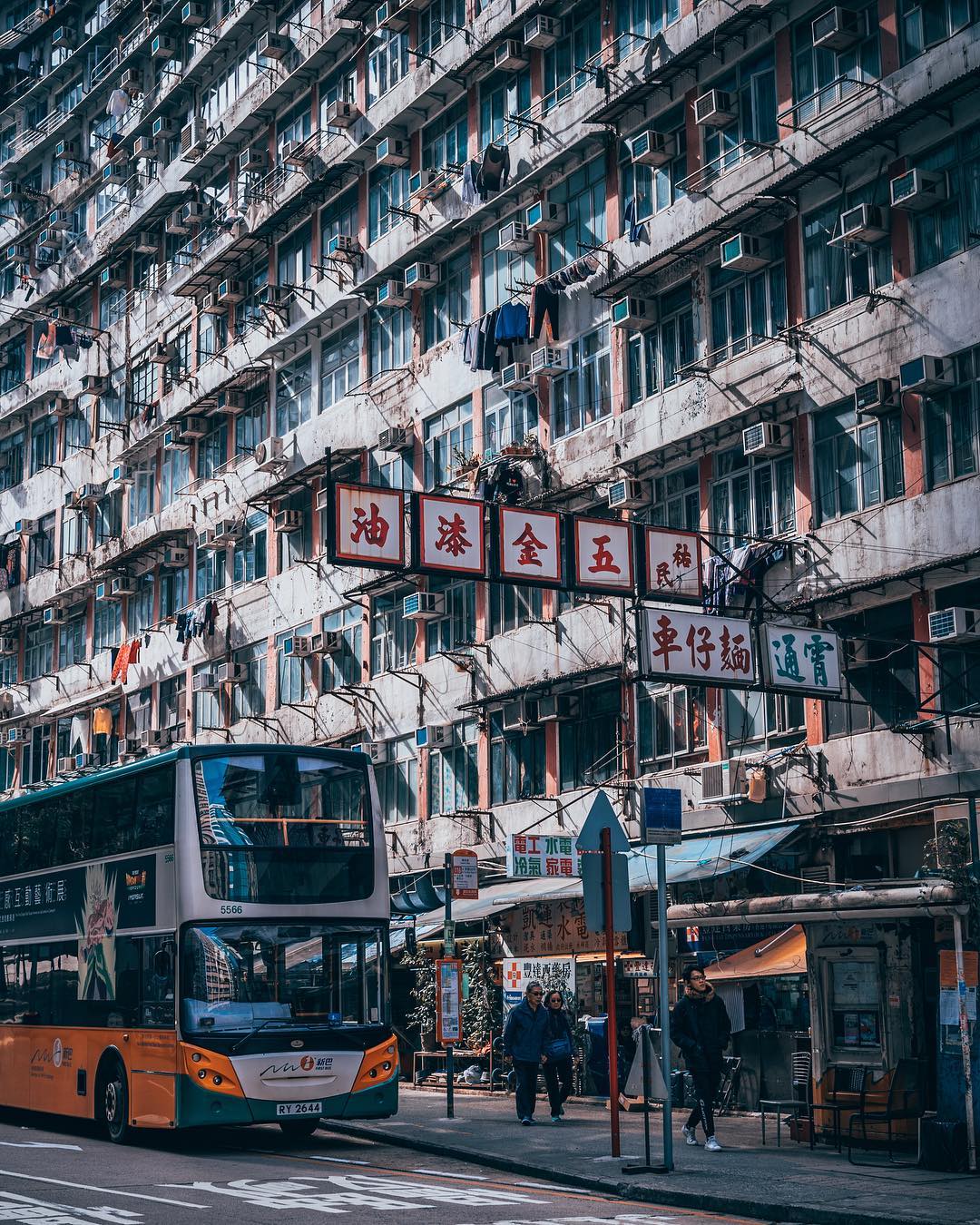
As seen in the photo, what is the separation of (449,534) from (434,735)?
12845 mm

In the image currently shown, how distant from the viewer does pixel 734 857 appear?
2191 centimetres

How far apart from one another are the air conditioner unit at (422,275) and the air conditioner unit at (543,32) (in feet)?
15.2

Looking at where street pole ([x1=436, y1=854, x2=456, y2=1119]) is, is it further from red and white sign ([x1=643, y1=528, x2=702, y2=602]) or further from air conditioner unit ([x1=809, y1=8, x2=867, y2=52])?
air conditioner unit ([x1=809, y1=8, x2=867, y2=52])

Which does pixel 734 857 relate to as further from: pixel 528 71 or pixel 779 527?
pixel 528 71

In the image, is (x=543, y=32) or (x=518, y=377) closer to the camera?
(x=518, y=377)

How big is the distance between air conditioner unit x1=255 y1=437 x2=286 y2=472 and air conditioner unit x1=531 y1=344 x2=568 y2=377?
32.6 feet

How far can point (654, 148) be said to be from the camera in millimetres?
26328

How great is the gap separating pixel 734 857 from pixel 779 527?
4.67 meters

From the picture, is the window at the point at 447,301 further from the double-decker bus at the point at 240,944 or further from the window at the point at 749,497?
the double-decker bus at the point at 240,944

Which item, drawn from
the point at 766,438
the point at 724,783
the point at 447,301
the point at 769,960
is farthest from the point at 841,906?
the point at 447,301

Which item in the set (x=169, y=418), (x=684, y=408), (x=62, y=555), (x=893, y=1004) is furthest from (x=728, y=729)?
(x=62, y=555)

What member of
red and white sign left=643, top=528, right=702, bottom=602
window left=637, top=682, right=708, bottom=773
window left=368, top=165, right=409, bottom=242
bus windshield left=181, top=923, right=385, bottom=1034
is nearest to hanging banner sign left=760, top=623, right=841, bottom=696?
red and white sign left=643, top=528, right=702, bottom=602

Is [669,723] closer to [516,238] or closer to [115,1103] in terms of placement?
[516,238]

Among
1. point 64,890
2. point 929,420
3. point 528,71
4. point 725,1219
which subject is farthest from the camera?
point 528,71
